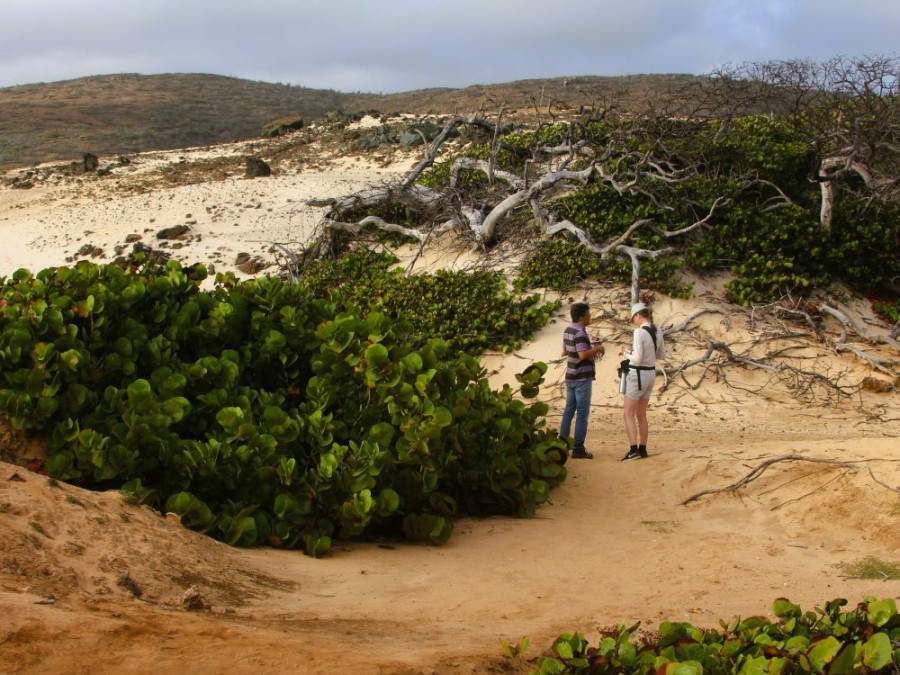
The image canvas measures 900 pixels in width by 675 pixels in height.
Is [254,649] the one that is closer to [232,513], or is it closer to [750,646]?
[750,646]

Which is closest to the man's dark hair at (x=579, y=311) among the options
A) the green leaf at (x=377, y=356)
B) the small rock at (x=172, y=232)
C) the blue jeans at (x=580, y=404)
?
the blue jeans at (x=580, y=404)

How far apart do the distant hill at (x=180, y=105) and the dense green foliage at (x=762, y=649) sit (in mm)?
19023

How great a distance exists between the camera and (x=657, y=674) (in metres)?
2.45

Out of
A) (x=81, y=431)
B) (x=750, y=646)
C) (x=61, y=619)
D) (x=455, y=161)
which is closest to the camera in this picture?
(x=61, y=619)

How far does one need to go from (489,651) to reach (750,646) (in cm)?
82

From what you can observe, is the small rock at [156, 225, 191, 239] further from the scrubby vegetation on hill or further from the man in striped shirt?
the man in striped shirt

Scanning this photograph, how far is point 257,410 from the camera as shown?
502cm

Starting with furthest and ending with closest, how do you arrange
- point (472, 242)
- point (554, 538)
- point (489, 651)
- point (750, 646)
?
1. point (472, 242)
2. point (554, 538)
3. point (489, 651)
4. point (750, 646)

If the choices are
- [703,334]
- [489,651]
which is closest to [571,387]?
[703,334]

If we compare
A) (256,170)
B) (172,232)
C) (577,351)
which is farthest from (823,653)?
(256,170)

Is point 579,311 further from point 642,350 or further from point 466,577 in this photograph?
point 466,577

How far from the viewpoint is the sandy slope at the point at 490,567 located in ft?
8.18

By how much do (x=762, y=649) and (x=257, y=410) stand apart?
323 centimetres

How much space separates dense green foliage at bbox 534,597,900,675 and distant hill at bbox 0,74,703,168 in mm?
19023
